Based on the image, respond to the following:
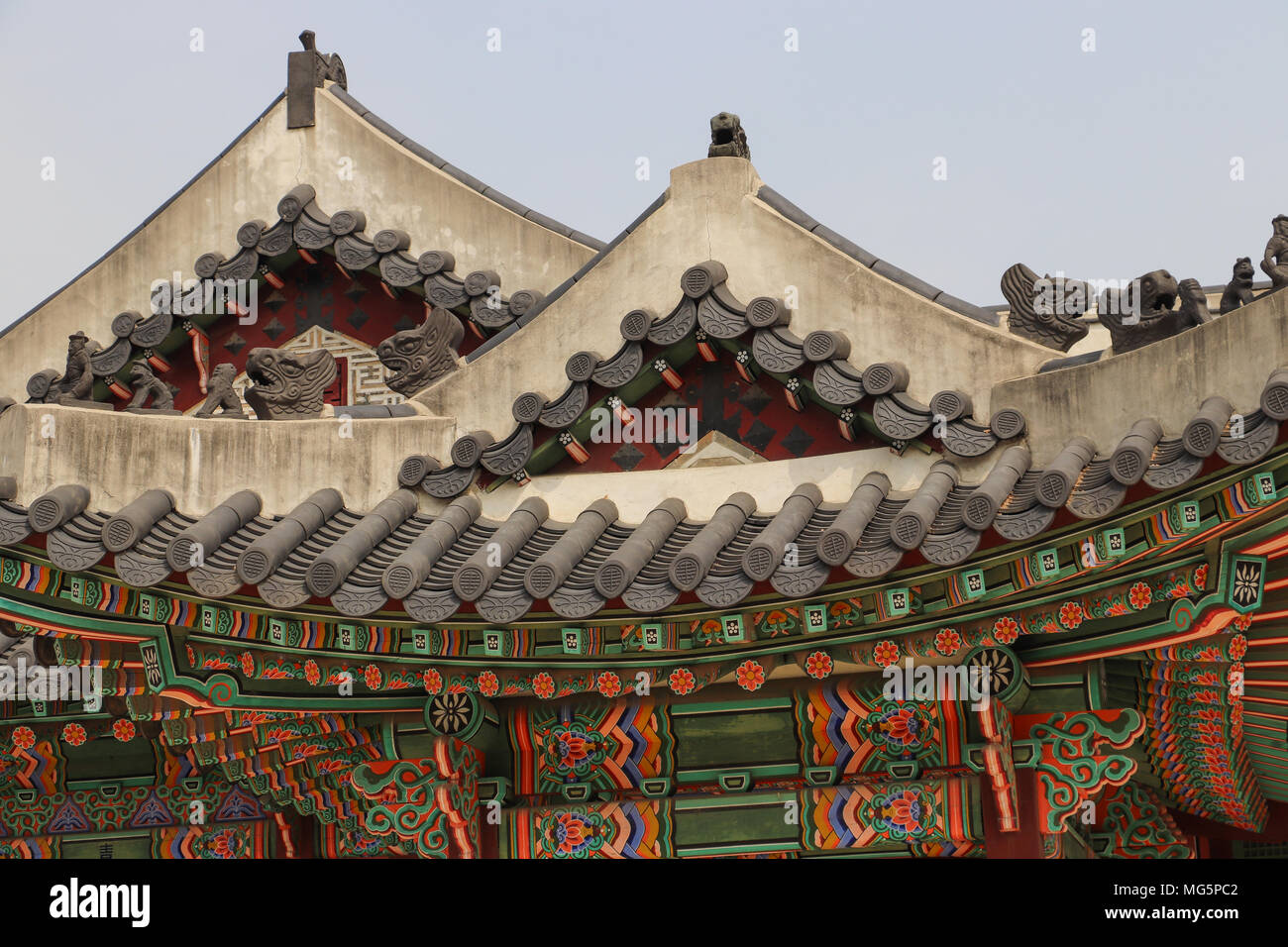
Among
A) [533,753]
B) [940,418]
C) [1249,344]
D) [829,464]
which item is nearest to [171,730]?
[533,753]

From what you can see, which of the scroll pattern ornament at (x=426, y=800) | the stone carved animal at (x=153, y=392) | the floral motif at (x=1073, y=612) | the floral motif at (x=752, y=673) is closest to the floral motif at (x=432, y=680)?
the scroll pattern ornament at (x=426, y=800)

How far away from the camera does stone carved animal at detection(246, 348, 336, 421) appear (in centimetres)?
816

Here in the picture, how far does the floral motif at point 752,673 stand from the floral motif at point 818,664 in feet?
0.65

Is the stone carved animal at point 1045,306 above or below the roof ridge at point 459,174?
below

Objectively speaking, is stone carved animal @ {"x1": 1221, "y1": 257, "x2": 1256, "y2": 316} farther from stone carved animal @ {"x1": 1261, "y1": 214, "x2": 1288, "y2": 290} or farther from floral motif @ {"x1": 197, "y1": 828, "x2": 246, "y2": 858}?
floral motif @ {"x1": 197, "y1": 828, "x2": 246, "y2": 858}

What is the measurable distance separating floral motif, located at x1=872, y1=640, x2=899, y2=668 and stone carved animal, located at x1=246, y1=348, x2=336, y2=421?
3.09 meters

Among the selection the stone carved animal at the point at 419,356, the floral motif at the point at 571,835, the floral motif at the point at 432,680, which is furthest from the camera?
the stone carved animal at the point at 419,356

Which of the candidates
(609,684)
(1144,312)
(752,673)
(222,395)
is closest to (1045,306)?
(1144,312)

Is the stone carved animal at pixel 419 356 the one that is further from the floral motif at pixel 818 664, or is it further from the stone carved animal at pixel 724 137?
the floral motif at pixel 818 664

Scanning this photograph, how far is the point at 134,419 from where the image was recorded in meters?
7.73

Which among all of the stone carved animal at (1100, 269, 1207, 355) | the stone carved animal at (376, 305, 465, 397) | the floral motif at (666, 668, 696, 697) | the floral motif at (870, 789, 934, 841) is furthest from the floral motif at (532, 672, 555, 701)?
the stone carved animal at (1100, 269, 1207, 355)

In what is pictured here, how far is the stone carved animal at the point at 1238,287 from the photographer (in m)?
6.98

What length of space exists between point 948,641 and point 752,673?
2.70ft

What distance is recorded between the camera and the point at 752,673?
6957 millimetres
